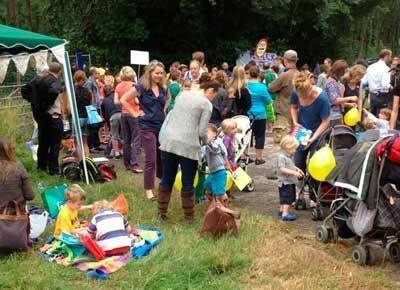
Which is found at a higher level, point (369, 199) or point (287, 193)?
point (369, 199)

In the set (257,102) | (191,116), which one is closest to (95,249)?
(191,116)

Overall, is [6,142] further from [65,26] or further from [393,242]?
[65,26]

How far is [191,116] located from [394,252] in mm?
2481

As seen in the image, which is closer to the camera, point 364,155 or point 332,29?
point 364,155

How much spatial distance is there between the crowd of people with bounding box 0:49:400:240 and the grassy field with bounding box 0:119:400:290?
0.83m

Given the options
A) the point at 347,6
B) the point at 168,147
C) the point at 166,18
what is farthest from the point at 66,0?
the point at 168,147

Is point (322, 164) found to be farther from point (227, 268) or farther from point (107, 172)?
point (107, 172)

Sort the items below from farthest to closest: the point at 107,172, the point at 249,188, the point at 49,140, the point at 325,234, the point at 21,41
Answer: the point at 49,140 < the point at 107,172 < the point at 249,188 < the point at 21,41 < the point at 325,234

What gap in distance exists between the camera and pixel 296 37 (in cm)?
2642

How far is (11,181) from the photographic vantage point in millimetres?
5547

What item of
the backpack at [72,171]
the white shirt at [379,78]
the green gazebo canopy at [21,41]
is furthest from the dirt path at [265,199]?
the green gazebo canopy at [21,41]

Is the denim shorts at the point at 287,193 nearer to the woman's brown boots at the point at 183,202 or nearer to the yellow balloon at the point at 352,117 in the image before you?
the woman's brown boots at the point at 183,202

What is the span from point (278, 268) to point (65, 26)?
22959mm

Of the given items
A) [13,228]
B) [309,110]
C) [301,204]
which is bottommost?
[301,204]
